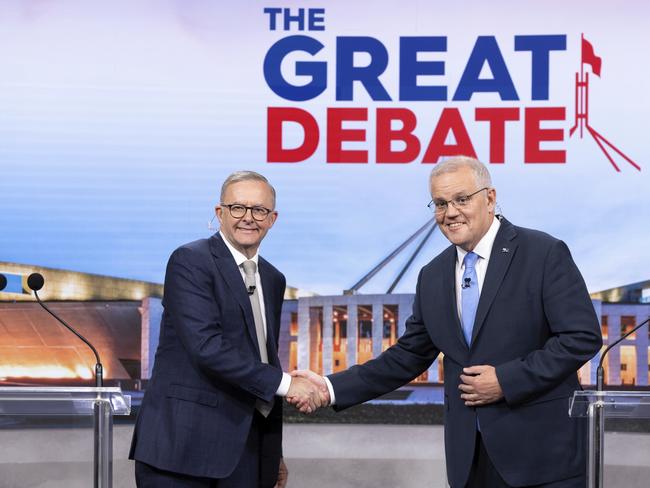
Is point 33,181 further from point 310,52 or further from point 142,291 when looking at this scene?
point 310,52

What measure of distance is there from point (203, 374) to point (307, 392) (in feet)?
1.48

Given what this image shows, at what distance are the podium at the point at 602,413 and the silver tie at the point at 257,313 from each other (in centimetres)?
85

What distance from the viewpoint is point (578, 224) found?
4.87 m

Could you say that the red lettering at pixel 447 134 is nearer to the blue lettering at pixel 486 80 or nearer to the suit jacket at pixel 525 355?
the blue lettering at pixel 486 80

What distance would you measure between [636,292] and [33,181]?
3.30 metres

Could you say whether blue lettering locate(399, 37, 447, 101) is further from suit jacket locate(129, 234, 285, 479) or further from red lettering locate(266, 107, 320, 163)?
suit jacket locate(129, 234, 285, 479)

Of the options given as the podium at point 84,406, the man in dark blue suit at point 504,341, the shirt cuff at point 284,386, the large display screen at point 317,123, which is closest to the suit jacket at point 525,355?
the man in dark blue suit at point 504,341

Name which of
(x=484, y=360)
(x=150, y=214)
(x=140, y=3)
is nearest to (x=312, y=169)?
(x=150, y=214)

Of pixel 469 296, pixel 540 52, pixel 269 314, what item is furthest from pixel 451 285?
pixel 540 52

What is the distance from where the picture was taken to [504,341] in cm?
234

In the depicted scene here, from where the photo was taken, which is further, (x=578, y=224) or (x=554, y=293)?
(x=578, y=224)

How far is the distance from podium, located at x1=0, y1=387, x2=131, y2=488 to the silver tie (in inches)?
15.1

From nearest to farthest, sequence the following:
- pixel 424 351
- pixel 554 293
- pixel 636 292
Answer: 1. pixel 554 293
2. pixel 424 351
3. pixel 636 292

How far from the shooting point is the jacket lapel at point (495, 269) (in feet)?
7.69
